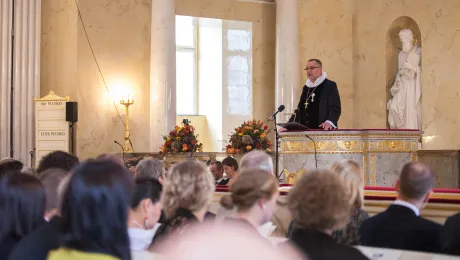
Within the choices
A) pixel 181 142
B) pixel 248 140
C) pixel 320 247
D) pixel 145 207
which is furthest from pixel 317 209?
pixel 181 142

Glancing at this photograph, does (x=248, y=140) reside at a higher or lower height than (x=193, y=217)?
higher

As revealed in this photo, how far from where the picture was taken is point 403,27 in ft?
48.4

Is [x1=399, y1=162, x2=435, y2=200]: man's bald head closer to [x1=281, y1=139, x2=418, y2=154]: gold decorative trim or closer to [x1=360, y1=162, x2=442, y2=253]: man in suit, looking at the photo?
[x1=360, y1=162, x2=442, y2=253]: man in suit

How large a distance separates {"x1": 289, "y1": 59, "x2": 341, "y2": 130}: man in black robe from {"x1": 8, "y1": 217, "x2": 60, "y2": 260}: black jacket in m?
6.85

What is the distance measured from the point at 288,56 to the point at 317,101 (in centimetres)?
526

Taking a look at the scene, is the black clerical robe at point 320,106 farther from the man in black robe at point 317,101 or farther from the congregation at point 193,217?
the congregation at point 193,217

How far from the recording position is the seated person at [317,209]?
270 centimetres

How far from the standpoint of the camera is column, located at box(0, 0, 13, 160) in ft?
43.4

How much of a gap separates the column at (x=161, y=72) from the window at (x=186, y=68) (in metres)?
3.28

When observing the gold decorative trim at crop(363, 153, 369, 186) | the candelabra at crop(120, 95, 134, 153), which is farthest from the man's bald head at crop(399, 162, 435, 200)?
the candelabra at crop(120, 95, 134, 153)

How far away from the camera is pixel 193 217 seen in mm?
3475

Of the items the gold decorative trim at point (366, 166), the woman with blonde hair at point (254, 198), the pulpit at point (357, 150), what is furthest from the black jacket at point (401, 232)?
the gold decorative trim at point (366, 166)

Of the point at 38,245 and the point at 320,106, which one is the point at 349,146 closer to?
the point at 320,106

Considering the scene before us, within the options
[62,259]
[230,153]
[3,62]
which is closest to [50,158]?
[62,259]
